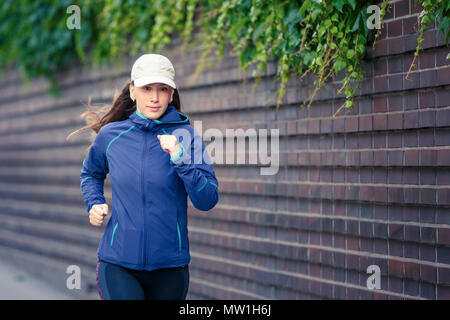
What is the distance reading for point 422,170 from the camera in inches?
146

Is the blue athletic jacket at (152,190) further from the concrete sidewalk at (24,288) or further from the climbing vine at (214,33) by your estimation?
the concrete sidewalk at (24,288)

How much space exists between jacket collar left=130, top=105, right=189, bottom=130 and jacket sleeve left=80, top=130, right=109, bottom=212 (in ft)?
0.79

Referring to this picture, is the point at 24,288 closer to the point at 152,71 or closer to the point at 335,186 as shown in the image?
the point at 335,186

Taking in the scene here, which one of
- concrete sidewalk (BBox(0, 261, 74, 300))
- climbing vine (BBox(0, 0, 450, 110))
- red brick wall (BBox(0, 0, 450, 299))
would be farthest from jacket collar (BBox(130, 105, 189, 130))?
concrete sidewalk (BBox(0, 261, 74, 300))

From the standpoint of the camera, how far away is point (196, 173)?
10.1 feet

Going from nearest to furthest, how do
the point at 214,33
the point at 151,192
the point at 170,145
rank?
the point at 170,145
the point at 151,192
the point at 214,33

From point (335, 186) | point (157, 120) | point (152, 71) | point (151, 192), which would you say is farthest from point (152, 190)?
point (335, 186)

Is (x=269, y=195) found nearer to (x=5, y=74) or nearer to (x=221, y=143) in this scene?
(x=221, y=143)

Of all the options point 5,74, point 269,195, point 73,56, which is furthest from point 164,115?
point 5,74

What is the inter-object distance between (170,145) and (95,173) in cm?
66

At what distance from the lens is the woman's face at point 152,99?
10.7ft

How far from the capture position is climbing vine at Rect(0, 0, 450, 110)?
153 inches

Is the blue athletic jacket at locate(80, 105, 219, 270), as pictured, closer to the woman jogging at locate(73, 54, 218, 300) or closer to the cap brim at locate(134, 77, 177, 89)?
the woman jogging at locate(73, 54, 218, 300)

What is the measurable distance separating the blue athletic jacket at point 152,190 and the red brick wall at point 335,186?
130 centimetres
